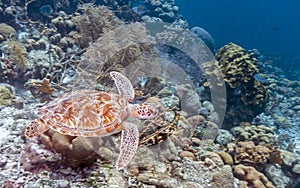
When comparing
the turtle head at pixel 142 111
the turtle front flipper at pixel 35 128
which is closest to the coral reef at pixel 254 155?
the turtle head at pixel 142 111

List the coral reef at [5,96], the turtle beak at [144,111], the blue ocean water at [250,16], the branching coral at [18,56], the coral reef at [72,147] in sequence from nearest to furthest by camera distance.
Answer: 1. the coral reef at [72,147]
2. the turtle beak at [144,111]
3. the coral reef at [5,96]
4. the branching coral at [18,56]
5. the blue ocean water at [250,16]

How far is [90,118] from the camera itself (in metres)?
2.92

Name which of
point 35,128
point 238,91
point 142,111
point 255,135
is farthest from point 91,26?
point 255,135

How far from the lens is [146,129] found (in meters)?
3.73

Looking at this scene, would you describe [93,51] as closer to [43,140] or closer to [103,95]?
[103,95]

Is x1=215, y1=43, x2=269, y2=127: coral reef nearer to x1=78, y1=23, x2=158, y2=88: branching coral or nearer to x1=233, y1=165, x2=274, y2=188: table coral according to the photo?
x1=78, y1=23, x2=158, y2=88: branching coral

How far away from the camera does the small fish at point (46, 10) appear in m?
8.83

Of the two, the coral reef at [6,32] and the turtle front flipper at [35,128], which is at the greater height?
the coral reef at [6,32]

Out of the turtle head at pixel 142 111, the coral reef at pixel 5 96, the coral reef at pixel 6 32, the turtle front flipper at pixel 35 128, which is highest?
the turtle head at pixel 142 111

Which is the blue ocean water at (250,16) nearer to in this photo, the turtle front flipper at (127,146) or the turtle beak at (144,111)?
the turtle beak at (144,111)

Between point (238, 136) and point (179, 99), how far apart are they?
60.3 inches

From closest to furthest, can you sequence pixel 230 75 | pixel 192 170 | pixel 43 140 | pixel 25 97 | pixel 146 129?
pixel 43 140 → pixel 192 170 → pixel 146 129 → pixel 25 97 → pixel 230 75

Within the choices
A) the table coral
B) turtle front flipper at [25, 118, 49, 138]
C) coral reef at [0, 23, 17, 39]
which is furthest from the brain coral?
coral reef at [0, 23, 17, 39]

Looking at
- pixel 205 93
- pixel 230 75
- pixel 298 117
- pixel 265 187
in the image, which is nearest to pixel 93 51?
pixel 205 93
